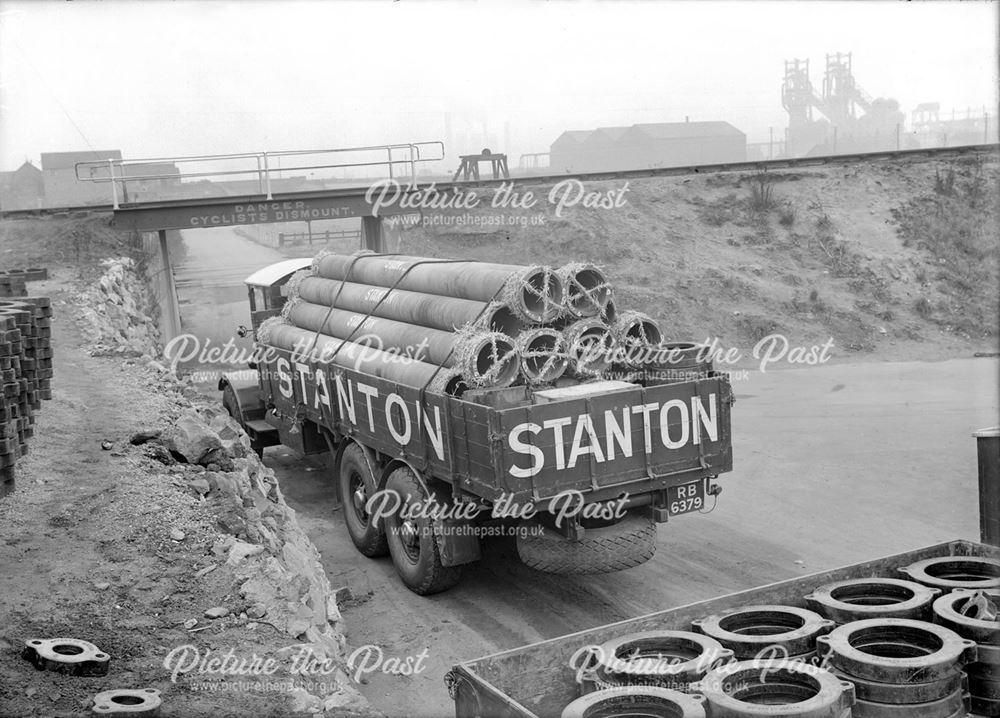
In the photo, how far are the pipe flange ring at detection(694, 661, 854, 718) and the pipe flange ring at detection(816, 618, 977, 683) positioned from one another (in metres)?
0.19

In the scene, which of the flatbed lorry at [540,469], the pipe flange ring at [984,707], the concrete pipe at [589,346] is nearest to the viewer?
the pipe flange ring at [984,707]

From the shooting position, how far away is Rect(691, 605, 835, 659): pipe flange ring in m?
6.53

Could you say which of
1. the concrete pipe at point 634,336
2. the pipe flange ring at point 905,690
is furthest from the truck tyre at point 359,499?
the pipe flange ring at point 905,690

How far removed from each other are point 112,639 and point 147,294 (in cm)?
2004

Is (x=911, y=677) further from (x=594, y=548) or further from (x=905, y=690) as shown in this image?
(x=594, y=548)

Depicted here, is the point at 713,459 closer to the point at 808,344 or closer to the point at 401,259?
the point at 401,259

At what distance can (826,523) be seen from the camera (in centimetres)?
1270

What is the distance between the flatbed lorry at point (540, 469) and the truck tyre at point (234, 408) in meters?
4.78

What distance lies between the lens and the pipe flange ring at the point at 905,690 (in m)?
5.85

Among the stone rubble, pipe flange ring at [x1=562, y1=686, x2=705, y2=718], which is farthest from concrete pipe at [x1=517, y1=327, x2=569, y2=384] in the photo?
pipe flange ring at [x1=562, y1=686, x2=705, y2=718]

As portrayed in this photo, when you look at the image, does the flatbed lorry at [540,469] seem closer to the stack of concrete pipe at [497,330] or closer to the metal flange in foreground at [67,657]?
the stack of concrete pipe at [497,330]

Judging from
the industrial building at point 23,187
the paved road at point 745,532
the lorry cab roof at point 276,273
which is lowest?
the paved road at point 745,532

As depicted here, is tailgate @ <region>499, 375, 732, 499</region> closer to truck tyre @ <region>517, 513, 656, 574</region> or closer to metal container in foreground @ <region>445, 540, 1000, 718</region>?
truck tyre @ <region>517, 513, 656, 574</region>

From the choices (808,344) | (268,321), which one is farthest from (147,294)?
(808,344)
